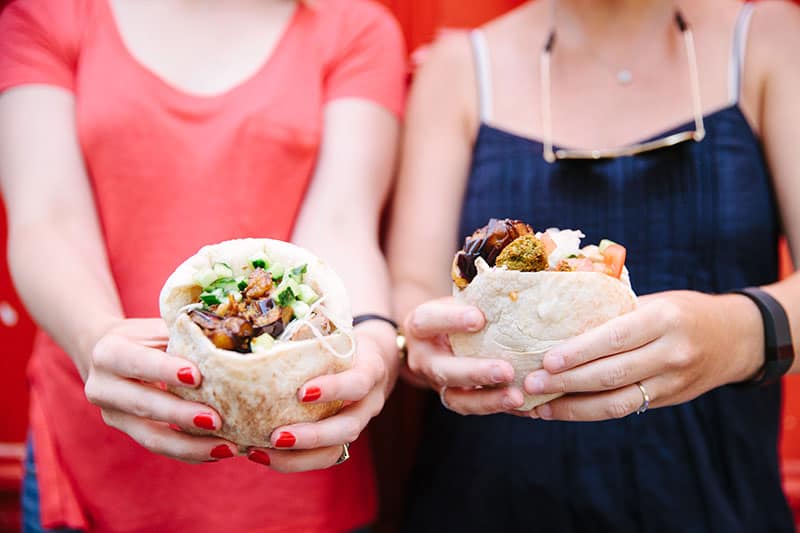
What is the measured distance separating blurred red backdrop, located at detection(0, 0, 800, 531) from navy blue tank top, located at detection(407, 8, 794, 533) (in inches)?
19.6

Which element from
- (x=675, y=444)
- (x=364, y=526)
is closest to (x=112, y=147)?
(x=364, y=526)

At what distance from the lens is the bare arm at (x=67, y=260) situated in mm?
1295

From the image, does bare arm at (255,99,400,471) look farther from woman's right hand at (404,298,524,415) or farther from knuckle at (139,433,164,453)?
knuckle at (139,433,164,453)

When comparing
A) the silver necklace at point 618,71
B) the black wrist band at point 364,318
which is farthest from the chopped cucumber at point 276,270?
the silver necklace at point 618,71

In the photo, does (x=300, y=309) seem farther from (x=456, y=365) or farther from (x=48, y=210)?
(x=48, y=210)

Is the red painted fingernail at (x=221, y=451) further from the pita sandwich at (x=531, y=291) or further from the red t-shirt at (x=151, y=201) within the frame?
the pita sandwich at (x=531, y=291)

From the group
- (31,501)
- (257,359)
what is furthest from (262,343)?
(31,501)

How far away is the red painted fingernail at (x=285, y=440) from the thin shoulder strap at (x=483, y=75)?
99 centimetres

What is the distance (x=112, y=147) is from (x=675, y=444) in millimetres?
1458

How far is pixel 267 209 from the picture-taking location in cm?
167

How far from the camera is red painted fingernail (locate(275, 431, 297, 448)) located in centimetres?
125

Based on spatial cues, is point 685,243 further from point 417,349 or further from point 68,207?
point 68,207

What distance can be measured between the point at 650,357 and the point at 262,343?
0.68 meters

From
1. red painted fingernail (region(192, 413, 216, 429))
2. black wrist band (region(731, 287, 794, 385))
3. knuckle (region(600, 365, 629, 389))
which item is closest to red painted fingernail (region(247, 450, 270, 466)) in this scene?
red painted fingernail (region(192, 413, 216, 429))
